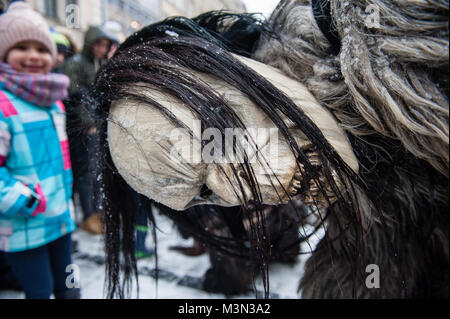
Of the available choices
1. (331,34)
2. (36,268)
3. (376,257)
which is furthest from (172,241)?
(331,34)

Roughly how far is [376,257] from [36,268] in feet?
3.74

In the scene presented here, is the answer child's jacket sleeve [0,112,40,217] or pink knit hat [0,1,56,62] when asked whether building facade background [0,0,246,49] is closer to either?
pink knit hat [0,1,56,62]

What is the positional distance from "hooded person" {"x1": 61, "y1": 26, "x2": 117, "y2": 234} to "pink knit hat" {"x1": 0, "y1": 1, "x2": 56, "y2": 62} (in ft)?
0.51

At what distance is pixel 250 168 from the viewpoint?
0.48 metres

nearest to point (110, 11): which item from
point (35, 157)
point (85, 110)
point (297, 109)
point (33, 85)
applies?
point (33, 85)

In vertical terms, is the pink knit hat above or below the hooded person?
above

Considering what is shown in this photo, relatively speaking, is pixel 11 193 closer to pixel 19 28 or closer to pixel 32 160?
pixel 32 160

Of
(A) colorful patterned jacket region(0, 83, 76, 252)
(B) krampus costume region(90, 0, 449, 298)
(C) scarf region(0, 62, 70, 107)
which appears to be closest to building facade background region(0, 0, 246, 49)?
(C) scarf region(0, 62, 70, 107)

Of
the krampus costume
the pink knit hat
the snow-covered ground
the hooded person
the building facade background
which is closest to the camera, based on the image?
the krampus costume

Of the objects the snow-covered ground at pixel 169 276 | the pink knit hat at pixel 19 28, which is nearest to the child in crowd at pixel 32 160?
the pink knit hat at pixel 19 28

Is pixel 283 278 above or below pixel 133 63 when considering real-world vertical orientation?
below

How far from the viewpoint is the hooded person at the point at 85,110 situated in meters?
0.75

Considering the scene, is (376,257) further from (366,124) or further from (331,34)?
(331,34)

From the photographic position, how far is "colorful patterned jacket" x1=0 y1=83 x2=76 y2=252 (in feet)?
2.95
